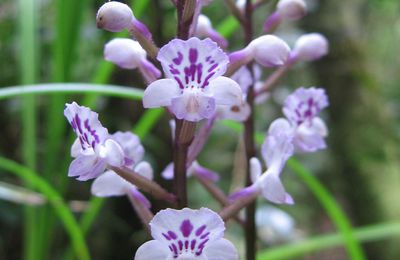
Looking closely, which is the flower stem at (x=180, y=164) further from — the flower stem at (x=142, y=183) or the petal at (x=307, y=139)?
the petal at (x=307, y=139)

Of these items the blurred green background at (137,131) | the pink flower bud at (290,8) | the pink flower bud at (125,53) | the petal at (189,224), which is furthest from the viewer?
→ the blurred green background at (137,131)

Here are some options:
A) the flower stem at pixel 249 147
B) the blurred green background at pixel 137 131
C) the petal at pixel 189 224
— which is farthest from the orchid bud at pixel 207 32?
the petal at pixel 189 224

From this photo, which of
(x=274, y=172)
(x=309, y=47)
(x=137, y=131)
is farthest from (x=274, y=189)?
(x=137, y=131)

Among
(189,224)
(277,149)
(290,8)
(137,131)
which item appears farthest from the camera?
(137,131)

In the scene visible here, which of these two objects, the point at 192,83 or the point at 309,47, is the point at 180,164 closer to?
the point at 192,83

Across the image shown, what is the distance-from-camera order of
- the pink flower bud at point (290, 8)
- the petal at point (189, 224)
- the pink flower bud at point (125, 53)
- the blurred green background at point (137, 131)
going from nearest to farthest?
the petal at point (189, 224)
the pink flower bud at point (125, 53)
the pink flower bud at point (290, 8)
the blurred green background at point (137, 131)
